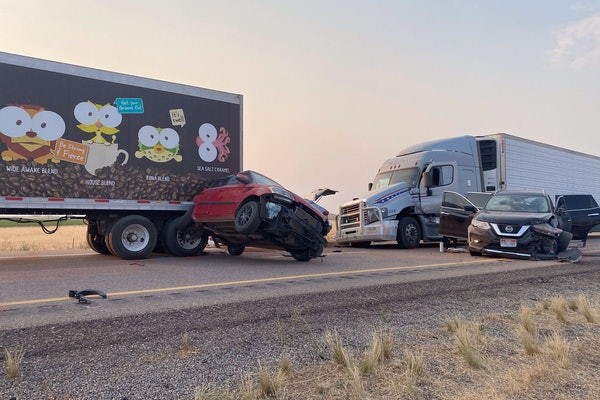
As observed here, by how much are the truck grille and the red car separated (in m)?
5.29

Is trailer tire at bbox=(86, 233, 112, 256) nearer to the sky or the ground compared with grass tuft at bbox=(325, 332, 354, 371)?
nearer to the sky

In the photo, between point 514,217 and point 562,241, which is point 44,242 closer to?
point 514,217

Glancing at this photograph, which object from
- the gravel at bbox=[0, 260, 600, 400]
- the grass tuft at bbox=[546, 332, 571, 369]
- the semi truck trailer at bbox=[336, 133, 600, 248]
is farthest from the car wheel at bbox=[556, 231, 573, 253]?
the grass tuft at bbox=[546, 332, 571, 369]

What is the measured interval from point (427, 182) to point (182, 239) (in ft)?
28.2

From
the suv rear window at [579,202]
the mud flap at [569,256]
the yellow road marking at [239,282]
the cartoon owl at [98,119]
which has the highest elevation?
the cartoon owl at [98,119]

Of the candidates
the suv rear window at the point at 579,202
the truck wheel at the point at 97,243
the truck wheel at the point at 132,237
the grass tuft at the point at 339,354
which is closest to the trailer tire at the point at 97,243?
the truck wheel at the point at 97,243

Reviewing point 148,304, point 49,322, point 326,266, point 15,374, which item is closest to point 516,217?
point 326,266

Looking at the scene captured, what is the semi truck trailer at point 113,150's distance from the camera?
10.6 meters

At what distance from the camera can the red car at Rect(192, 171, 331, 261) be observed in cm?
1130

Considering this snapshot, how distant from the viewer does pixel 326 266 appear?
1129cm

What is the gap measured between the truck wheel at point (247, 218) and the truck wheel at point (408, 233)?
7.28 m

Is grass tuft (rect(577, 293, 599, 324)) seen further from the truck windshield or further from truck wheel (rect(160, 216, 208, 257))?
the truck windshield

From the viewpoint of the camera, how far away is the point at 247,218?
11.3 meters

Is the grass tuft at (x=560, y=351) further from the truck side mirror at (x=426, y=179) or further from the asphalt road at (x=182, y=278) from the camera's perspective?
the truck side mirror at (x=426, y=179)
